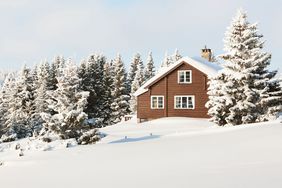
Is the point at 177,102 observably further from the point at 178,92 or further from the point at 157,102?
the point at 157,102

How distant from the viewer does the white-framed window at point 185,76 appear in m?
39.7

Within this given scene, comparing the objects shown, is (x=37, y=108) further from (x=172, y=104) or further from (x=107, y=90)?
(x=172, y=104)

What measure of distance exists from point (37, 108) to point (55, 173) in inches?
1956

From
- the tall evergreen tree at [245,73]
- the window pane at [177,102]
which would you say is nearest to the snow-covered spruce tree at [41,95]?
the window pane at [177,102]

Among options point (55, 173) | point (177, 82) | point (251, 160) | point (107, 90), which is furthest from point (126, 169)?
point (107, 90)

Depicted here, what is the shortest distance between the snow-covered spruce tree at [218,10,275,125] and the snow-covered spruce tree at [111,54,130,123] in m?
34.7

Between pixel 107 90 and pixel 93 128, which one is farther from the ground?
pixel 107 90

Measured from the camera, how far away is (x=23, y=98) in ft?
193

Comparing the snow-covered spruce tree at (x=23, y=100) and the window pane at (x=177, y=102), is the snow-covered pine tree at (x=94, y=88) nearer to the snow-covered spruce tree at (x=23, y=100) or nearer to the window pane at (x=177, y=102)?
the snow-covered spruce tree at (x=23, y=100)

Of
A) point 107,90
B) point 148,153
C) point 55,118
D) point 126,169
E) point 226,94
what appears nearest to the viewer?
point 126,169

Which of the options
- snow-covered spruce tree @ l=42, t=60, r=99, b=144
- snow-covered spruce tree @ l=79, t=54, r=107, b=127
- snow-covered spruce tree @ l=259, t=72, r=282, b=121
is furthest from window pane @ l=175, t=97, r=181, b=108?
snow-covered spruce tree @ l=79, t=54, r=107, b=127

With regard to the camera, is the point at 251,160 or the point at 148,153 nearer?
the point at 251,160

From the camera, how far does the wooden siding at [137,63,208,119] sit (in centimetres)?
3909

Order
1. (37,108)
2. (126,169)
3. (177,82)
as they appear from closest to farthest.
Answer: (126,169) < (177,82) < (37,108)
